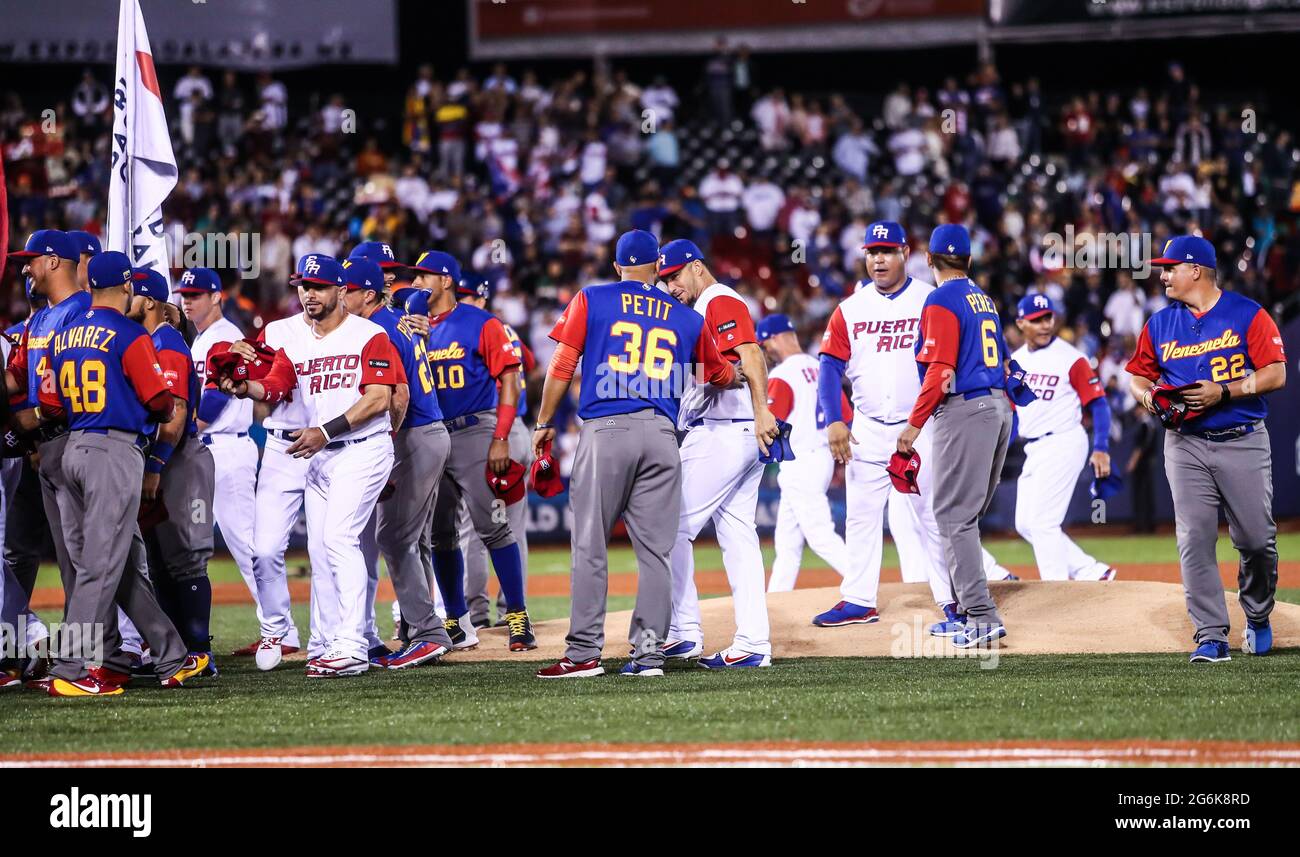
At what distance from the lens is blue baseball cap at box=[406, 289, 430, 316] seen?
357 inches

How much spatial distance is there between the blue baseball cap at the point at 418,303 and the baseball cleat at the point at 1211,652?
195 inches

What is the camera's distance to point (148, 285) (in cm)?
796

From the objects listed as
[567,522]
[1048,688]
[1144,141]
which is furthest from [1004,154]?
[1048,688]

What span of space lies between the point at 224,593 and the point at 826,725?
9.52m

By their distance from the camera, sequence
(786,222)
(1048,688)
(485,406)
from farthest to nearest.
A: 1. (786,222)
2. (485,406)
3. (1048,688)

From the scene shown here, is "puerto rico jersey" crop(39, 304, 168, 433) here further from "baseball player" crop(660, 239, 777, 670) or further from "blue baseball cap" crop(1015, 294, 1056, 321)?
"blue baseball cap" crop(1015, 294, 1056, 321)

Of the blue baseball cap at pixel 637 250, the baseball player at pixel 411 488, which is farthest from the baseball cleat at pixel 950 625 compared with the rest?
the baseball player at pixel 411 488

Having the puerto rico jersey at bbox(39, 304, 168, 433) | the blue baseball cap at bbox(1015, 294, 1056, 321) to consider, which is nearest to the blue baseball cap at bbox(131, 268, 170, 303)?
the puerto rico jersey at bbox(39, 304, 168, 433)

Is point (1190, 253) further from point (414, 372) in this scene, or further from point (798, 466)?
point (414, 372)

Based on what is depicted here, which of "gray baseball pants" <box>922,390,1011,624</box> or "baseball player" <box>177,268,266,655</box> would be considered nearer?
"gray baseball pants" <box>922,390,1011,624</box>

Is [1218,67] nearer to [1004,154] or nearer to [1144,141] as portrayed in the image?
[1144,141]

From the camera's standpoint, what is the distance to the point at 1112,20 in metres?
23.2

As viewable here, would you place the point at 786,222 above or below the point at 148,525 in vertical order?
above

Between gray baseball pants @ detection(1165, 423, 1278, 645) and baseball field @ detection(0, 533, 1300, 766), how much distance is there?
38 centimetres
